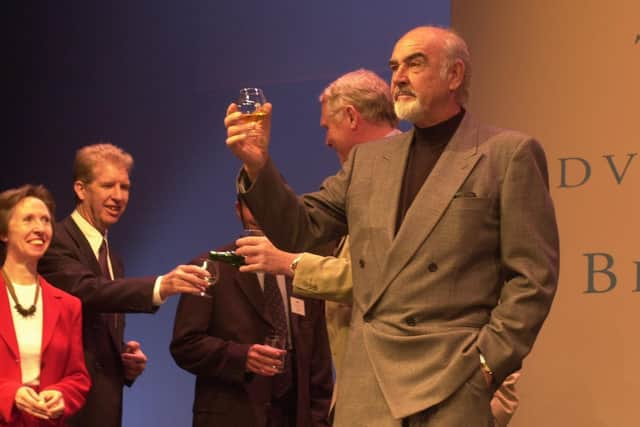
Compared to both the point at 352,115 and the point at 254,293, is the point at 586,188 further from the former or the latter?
→ the point at 254,293

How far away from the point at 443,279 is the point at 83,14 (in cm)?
465

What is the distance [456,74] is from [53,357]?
198 centimetres

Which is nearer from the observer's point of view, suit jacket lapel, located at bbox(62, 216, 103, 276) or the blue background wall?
suit jacket lapel, located at bbox(62, 216, 103, 276)

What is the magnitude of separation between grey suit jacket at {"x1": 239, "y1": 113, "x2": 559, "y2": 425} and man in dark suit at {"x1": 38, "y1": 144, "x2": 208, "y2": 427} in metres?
1.48

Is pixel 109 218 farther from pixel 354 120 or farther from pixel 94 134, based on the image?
pixel 94 134

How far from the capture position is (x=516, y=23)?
427cm

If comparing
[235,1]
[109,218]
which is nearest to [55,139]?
[235,1]

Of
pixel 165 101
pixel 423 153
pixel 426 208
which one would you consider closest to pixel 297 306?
pixel 423 153

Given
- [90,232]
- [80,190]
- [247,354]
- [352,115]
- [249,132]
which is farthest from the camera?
[80,190]

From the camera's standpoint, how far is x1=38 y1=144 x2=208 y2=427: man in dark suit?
4188 mm

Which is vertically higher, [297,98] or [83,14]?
[83,14]

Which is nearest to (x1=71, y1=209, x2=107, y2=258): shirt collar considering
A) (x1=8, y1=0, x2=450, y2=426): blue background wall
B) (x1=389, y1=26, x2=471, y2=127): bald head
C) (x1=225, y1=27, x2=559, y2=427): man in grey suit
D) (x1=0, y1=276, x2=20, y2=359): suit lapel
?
(x1=0, y1=276, x2=20, y2=359): suit lapel

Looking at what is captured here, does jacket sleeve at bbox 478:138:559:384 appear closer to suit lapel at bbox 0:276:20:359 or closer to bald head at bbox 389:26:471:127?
bald head at bbox 389:26:471:127

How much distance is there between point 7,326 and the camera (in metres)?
3.91
